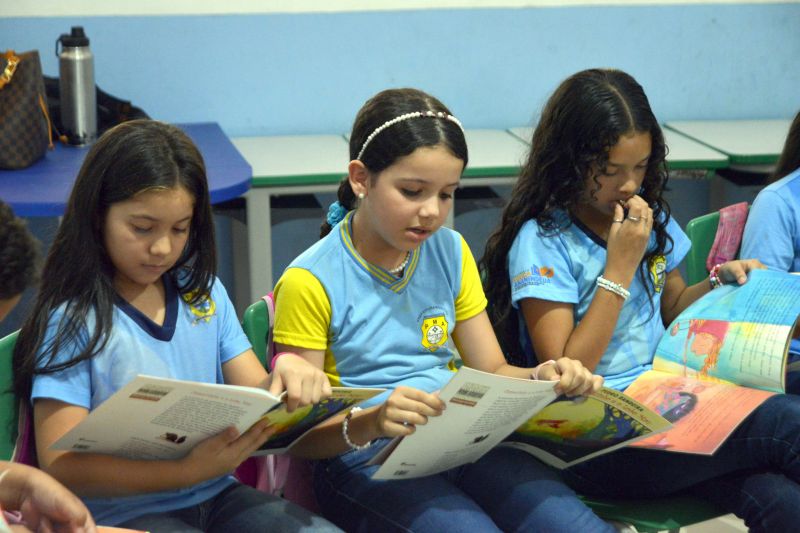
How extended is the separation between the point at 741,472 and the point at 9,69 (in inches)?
73.7

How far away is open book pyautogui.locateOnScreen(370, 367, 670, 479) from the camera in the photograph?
1.41 metres

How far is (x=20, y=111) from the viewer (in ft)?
8.58

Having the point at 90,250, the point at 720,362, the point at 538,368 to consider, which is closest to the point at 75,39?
the point at 90,250

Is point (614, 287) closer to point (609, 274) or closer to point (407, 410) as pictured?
point (609, 274)

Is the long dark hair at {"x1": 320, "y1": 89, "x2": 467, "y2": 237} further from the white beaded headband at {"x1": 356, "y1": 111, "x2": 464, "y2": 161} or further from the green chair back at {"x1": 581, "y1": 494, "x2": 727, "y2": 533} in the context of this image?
the green chair back at {"x1": 581, "y1": 494, "x2": 727, "y2": 533}

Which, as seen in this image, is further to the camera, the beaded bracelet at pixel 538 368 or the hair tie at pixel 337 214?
the hair tie at pixel 337 214

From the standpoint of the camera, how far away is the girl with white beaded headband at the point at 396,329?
5.15 ft

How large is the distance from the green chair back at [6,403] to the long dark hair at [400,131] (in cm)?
59

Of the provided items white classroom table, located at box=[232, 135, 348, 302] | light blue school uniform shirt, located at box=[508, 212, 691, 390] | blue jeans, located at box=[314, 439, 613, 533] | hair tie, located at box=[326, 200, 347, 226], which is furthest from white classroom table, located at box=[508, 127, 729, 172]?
blue jeans, located at box=[314, 439, 613, 533]

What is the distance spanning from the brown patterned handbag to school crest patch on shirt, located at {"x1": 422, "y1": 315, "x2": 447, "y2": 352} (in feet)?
4.34

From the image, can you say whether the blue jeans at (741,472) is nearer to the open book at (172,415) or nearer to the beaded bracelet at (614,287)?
the beaded bracelet at (614,287)

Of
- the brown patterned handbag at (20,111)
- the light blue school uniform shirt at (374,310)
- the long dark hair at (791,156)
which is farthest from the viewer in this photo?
the brown patterned handbag at (20,111)

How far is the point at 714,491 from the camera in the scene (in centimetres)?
175

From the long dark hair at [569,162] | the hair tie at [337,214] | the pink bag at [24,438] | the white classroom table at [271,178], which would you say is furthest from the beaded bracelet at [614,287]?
the white classroom table at [271,178]
